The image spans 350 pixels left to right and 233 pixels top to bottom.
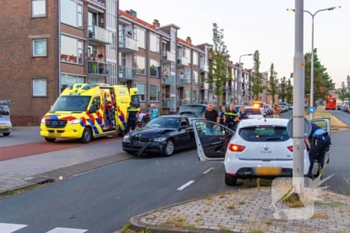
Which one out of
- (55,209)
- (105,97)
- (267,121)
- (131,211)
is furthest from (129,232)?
(105,97)

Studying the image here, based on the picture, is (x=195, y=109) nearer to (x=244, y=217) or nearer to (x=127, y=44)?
(x=244, y=217)

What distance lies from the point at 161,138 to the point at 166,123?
1463 millimetres

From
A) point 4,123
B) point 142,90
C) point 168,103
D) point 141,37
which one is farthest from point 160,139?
point 168,103

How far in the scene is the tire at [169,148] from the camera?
13.3 m

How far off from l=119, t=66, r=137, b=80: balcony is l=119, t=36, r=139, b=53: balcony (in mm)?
1923

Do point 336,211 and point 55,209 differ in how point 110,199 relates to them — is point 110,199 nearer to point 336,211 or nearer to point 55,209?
point 55,209

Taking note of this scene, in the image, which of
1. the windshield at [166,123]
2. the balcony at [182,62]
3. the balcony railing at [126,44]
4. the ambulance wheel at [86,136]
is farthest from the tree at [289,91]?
the windshield at [166,123]

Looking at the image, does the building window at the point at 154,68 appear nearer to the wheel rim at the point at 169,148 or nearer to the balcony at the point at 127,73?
the balcony at the point at 127,73

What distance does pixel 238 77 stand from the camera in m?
94.2

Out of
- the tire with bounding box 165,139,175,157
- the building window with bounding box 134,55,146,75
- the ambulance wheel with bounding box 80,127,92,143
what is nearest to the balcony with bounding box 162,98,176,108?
the building window with bounding box 134,55,146,75

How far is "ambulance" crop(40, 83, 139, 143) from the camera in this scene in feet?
54.4

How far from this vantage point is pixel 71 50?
30.9 m

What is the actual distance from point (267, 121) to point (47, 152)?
8625 millimetres

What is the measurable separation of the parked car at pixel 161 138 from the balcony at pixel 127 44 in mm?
26019
